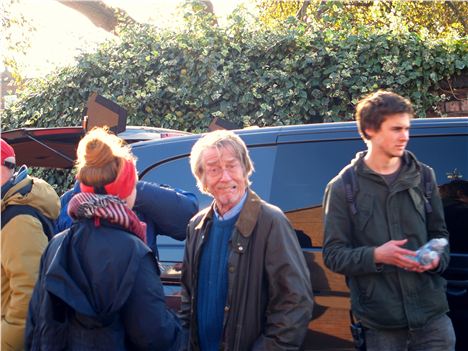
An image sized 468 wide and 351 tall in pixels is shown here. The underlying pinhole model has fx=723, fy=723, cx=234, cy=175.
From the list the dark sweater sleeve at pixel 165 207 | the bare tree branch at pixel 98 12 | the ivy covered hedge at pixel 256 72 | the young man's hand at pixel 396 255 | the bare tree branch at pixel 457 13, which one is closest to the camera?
the young man's hand at pixel 396 255

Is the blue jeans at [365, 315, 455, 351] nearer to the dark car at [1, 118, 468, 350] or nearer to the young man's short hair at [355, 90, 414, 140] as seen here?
the dark car at [1, 118, 468, 350]

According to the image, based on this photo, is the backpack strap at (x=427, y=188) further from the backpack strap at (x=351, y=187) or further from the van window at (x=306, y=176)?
the van window at (x=306, y=176)

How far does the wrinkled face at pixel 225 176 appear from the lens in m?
3.09

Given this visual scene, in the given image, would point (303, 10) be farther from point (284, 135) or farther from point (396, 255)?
point (396, 255)

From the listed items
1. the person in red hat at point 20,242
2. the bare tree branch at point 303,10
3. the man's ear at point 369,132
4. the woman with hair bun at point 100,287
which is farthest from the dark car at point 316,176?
the bare tree branch at point 303,10

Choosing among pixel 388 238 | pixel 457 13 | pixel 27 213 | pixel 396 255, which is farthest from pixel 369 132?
pixel 457 13

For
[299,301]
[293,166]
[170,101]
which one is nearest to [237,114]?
[170,101]

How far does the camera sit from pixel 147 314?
272cm

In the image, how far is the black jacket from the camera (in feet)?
9.46

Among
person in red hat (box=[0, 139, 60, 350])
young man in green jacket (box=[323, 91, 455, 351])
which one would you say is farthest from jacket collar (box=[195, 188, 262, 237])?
person in red hat (box=[0, 139, 60, 350])

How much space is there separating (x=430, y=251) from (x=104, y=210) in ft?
4.38

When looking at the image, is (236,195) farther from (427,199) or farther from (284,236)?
(427,199)

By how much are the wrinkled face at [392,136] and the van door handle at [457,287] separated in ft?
2.40

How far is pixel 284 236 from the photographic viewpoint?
298 cm
